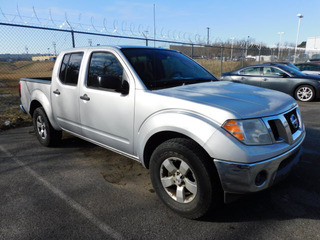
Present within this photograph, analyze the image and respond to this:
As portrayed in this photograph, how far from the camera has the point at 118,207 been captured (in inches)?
108

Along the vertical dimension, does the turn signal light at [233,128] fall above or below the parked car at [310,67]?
below

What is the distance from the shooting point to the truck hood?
2295 millimetres

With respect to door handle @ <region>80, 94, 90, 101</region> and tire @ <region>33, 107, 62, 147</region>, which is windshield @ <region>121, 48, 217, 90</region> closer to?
door handle @ <region>80, 94, 90, 101</region>

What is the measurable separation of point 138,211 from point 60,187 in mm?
1202

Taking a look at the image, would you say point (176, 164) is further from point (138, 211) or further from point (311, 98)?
point (311, 98)

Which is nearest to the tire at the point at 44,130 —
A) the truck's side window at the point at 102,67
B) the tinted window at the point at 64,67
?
the tinted window at the point at 64,67

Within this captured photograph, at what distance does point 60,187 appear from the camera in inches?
127

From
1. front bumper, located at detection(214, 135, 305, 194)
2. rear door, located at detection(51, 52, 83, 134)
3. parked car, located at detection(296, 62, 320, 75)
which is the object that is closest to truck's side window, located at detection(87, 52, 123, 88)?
rear door, located at detection(51, 52, 83, 134)

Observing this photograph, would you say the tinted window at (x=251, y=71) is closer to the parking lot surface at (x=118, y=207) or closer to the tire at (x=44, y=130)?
the parking lot surface at (x=118, y=207)

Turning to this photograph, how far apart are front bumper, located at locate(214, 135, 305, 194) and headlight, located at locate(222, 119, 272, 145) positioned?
0.19 metres

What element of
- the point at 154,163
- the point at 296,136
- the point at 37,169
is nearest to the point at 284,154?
the point at 296,136

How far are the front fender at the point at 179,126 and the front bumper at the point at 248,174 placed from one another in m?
0.24

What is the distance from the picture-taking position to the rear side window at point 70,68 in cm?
378

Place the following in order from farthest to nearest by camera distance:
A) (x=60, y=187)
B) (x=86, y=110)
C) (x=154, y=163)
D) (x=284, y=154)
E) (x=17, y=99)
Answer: (x=17, y=99), (x=86, y=110), (x=60, y=187), (x=154, y=163), (x=284, y=154)
